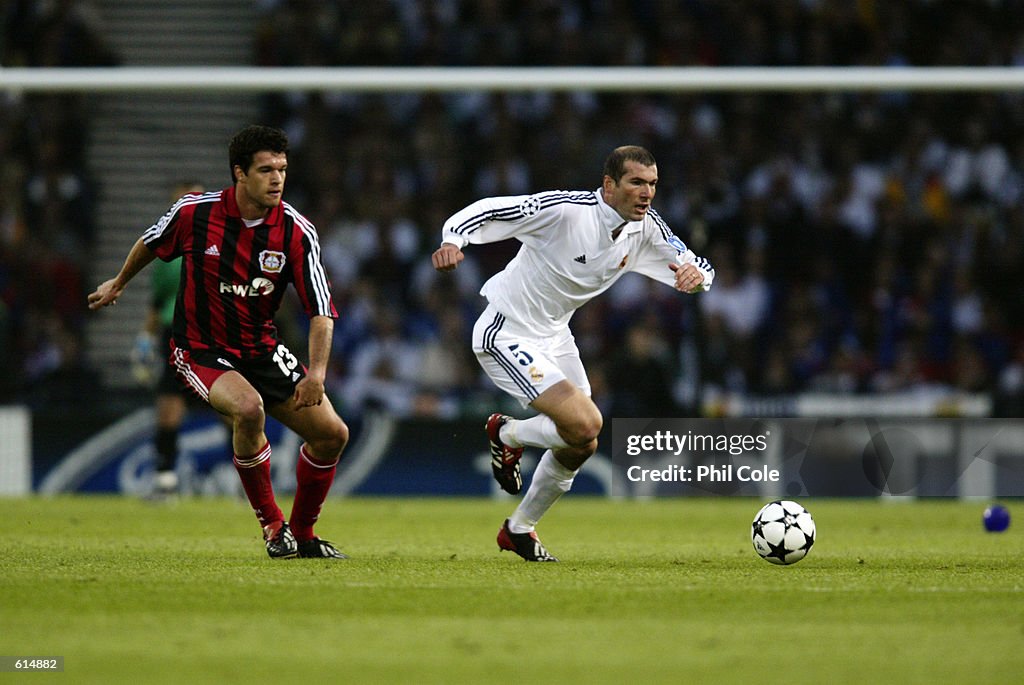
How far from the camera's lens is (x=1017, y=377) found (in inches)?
582

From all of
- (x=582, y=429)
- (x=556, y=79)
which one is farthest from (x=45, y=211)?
(x=582, y=429)

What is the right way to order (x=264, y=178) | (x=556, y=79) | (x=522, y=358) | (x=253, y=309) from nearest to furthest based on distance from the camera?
(x=264, y=178)
(x=253, y=309)
(x=522, y=358)
(x=556, y=79)

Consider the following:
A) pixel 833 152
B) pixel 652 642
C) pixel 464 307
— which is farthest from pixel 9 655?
pixel 833 152

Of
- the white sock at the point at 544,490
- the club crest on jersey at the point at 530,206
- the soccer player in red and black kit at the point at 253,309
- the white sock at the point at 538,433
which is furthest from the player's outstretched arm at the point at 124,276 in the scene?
the white sock at the point at 544,490

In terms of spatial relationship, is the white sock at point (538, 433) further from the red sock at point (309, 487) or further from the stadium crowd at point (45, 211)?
the stadium crowd at point (45, 211)

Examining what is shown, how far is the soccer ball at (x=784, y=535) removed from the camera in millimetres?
7141

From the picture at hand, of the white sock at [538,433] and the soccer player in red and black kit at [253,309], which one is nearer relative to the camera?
the soccer player in red and black kit at [253,309]

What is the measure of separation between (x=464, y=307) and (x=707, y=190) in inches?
112

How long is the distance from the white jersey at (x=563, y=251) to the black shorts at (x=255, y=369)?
114 cm

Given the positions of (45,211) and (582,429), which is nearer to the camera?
(582,429)

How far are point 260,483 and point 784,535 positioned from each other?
2.54 m

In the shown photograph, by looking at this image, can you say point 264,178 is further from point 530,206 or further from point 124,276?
point 530,206

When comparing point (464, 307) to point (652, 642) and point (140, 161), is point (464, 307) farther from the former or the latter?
point (652, 642)

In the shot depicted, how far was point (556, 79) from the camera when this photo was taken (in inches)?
481
